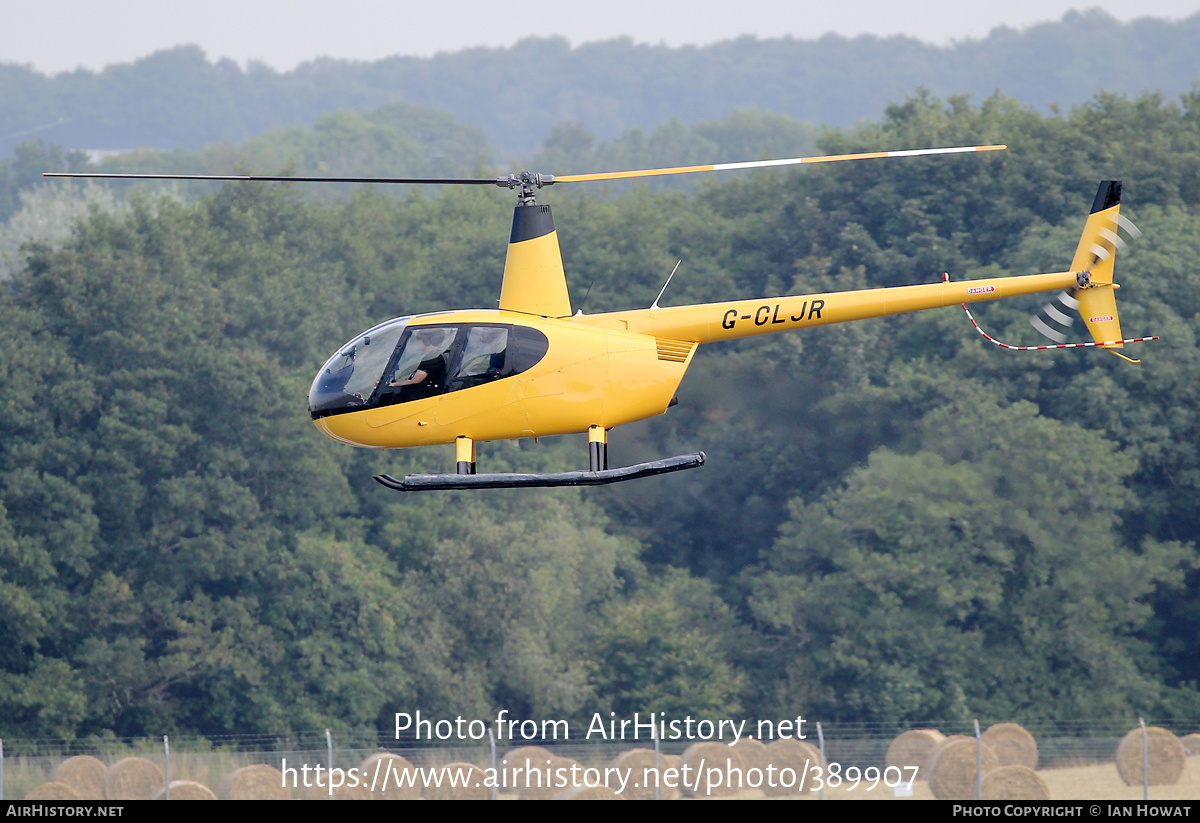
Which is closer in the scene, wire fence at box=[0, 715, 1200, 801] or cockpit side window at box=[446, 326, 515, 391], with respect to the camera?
cockpit side window at box=[446, 326, 515, 391]

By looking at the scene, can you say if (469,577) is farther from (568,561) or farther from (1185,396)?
(1185,396)

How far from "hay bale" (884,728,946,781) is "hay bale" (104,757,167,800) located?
11760mm

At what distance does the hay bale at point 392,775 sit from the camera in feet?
80.9

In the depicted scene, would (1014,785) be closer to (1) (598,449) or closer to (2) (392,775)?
(2) (392,775)

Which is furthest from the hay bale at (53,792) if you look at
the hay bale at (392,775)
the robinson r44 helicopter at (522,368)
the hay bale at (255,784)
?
the robinson r44 helicopter at (522,368)

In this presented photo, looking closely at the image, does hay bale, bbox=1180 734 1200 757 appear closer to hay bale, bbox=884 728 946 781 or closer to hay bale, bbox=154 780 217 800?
hay bale, bbox=884 728 946 781

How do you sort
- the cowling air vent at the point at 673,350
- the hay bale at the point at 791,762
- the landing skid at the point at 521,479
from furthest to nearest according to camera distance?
1. the hay bale at the point at 791,762
2. the cowling air vent at the point at 673,350
3. the landing skid at the point at 521,479

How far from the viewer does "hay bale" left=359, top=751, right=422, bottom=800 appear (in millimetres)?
24672

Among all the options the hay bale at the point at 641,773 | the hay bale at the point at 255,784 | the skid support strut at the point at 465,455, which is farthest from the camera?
the hay bale at the point at 641,773

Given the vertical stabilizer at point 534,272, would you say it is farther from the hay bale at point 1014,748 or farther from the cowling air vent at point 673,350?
the hay bale at point 1014,748

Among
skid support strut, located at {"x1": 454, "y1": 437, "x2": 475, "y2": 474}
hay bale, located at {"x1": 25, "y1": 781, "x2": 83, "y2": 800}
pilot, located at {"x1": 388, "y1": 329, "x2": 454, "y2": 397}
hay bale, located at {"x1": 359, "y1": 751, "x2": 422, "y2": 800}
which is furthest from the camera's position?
hay bale, located at {"x1": 359, "y1": 751, "x2": 422, "y2": 800}

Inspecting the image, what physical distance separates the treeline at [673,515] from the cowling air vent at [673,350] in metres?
22.6

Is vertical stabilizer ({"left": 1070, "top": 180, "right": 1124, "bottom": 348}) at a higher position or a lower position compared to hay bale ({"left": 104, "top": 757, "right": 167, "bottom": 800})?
higher

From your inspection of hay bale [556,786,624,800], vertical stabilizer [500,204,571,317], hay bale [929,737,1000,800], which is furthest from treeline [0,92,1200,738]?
vertical stabilizer [500,204,571,317]
